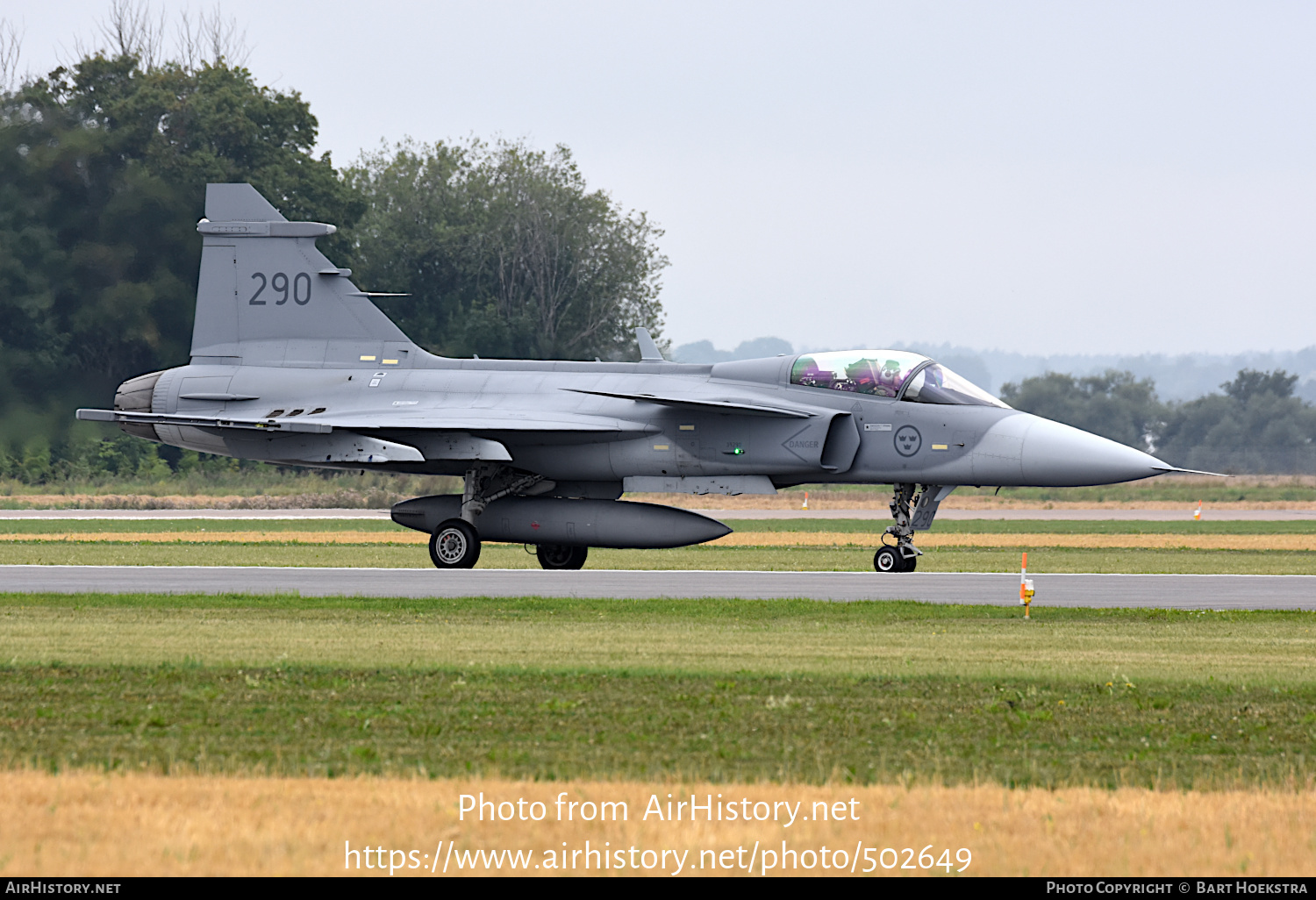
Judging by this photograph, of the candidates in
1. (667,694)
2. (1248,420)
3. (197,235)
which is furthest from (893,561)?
(1248,420)

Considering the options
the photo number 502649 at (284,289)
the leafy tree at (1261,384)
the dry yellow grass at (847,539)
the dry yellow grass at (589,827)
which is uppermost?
the leafy tree at (1261,384)

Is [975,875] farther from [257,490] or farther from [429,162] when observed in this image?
[429,162]

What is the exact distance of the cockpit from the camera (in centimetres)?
2073

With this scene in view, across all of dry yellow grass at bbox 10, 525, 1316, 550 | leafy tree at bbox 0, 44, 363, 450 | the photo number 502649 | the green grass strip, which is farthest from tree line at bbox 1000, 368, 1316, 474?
the green grass strip

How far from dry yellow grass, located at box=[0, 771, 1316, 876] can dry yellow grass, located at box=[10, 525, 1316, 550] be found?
21.8 metres

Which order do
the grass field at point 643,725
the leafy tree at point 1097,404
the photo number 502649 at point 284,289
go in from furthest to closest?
the leafy tree at point 1097,404, the photo number 502649 at point 284,289, the grass field at point 643,725

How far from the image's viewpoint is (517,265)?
6600 centimetres

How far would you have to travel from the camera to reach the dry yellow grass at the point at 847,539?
29.3m

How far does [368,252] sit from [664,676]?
194ft

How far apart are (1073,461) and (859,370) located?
3.08m

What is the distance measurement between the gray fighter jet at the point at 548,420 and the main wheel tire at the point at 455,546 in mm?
25

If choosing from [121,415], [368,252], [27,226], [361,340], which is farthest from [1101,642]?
[368,252]

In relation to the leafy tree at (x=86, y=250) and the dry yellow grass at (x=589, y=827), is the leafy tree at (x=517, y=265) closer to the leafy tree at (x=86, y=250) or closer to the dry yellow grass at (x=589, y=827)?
the leafy tree at (x=86, y=250)

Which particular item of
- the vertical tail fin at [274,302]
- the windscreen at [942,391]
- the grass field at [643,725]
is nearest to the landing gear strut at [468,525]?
the vertical tail fin at [274,302]
